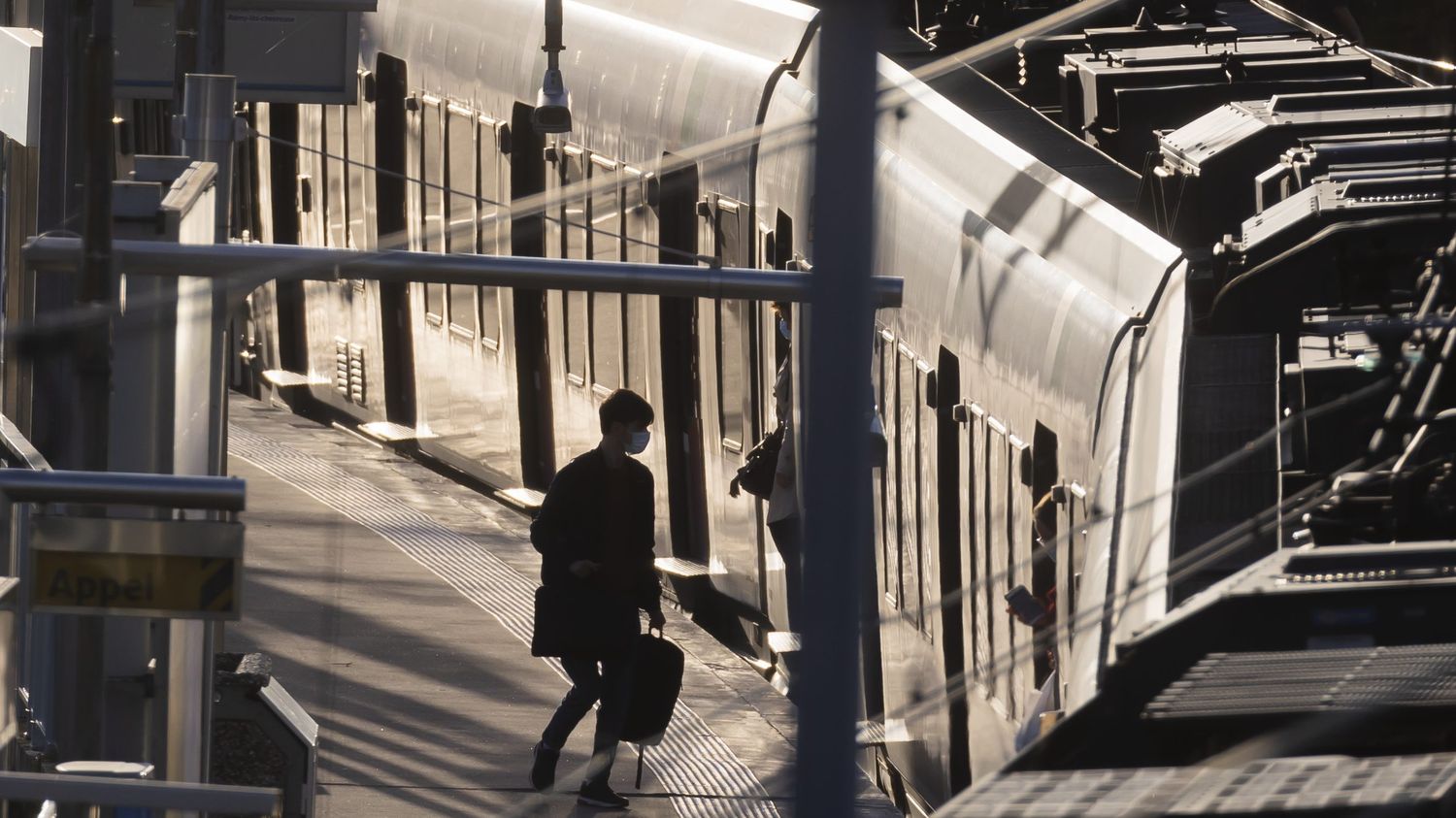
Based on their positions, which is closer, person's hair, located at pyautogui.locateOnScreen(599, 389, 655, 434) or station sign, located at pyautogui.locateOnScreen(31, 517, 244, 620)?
station sign, located at pyautogui.locateOnScreen(31, 517, 244, 620)

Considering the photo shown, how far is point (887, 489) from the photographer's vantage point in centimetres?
1038

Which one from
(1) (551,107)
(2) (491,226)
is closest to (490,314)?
(2) (491,226)

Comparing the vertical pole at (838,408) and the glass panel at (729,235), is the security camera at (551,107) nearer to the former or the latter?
the glass panel at (729,235)

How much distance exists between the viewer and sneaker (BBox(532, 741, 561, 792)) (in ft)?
28.6

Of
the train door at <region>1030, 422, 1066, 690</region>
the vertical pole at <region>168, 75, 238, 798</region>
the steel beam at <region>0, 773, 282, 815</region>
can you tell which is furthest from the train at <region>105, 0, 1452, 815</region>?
the steel beam at <region>0, 773, 282, 815</region>

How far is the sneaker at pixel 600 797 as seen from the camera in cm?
861

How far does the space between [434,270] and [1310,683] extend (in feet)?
7.70

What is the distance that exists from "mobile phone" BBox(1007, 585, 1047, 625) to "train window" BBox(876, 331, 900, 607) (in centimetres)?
258

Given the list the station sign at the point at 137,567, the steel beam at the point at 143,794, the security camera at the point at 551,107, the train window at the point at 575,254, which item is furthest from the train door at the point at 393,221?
the steel beam at the point at 143,794

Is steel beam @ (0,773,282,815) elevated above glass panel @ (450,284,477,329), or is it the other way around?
glass panel @ (450,284,477,329)

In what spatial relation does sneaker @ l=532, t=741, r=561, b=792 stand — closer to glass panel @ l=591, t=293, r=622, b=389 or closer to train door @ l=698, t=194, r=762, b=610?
train door @ l=698, t=194, r=762, b=610

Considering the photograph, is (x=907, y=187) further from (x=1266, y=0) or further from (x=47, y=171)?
(x=1266, y=0)

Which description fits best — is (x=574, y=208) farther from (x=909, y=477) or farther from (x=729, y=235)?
(x=909, y=477)

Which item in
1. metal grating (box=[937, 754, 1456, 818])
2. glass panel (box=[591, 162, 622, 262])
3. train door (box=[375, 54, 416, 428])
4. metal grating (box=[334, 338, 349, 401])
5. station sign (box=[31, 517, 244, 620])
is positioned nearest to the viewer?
metal grating (box=[937, 754, 1456, 818])
